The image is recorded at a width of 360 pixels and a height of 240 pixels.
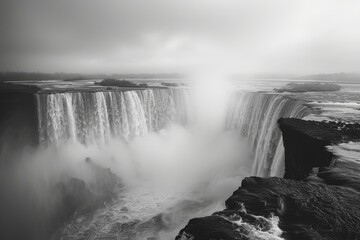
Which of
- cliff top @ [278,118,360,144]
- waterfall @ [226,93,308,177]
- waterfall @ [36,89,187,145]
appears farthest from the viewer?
waterfall @ [36,89,187,145]

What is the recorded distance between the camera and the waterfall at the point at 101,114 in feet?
64.7

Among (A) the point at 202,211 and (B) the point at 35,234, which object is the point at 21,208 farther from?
(A) the point at 202,211

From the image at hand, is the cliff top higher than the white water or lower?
higher

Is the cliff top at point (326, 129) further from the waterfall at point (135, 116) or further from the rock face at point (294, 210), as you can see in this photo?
the waterfall at point (135, 116)

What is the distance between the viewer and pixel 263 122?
19.3 meters

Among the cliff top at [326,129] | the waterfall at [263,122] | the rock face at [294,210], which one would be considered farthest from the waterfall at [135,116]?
the rock face at [294,210]

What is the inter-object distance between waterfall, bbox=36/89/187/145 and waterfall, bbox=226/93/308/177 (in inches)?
279

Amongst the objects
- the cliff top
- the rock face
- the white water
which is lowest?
the white water

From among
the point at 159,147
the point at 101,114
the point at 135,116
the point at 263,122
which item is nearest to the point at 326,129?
the point at 263,122

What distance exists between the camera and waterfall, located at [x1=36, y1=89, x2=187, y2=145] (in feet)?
64.7

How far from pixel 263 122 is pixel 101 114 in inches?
524

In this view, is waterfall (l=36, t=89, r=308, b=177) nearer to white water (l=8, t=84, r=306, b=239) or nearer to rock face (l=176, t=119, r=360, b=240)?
white water (l=8, t=84, r=306, b=239)

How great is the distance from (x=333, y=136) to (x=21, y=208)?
1844cm

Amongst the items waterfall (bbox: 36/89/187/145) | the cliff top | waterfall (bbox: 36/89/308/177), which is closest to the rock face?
the cliff top
